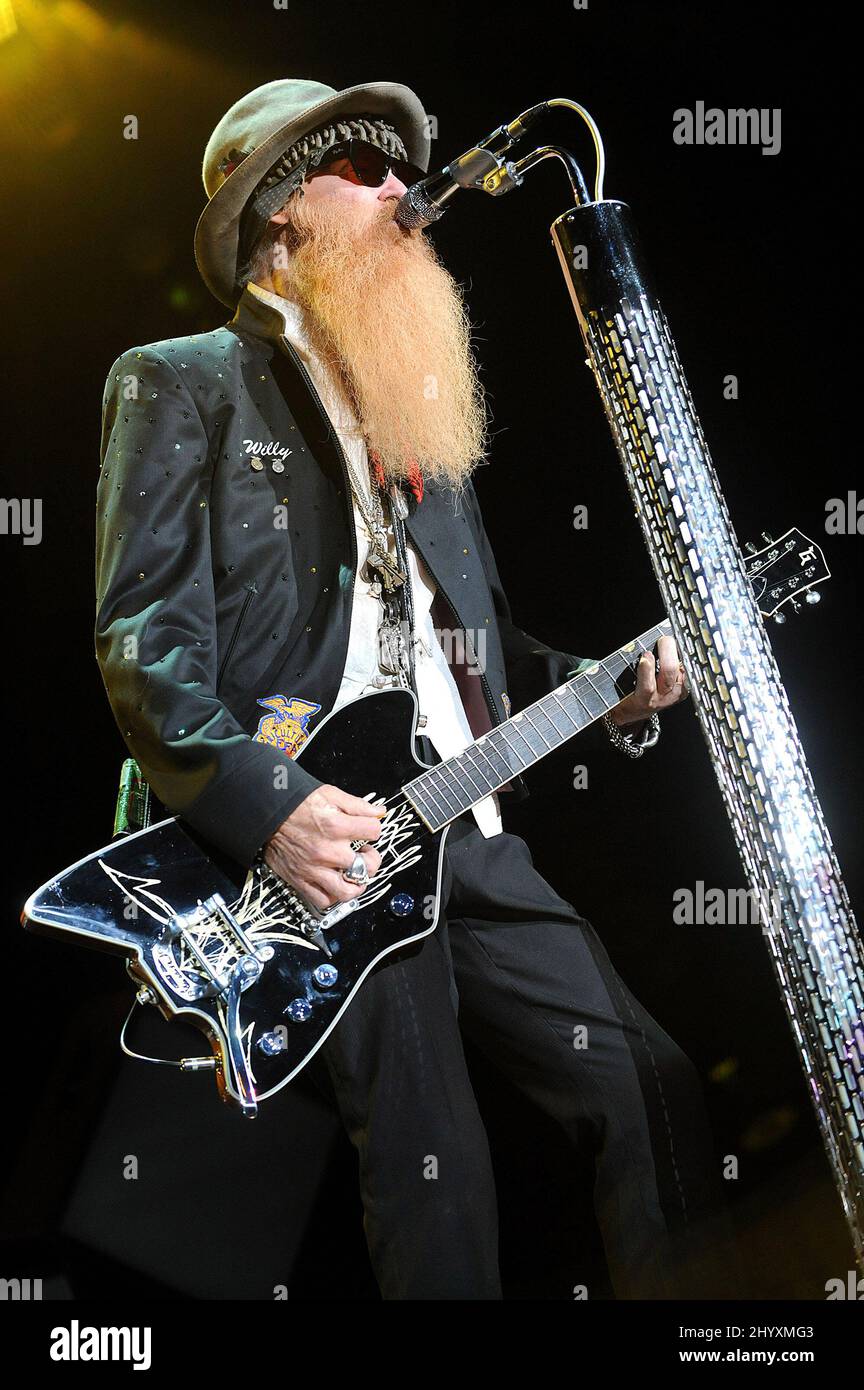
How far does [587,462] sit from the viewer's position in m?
2.68

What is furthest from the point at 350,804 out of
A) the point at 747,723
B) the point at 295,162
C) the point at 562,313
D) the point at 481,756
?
the point at 562,313

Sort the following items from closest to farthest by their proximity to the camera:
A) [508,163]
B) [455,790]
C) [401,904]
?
[508,163] → [401,904] → [455,790]

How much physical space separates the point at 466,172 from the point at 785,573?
989 millimetres

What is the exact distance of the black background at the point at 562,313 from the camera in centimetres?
245

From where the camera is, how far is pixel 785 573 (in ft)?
7.08

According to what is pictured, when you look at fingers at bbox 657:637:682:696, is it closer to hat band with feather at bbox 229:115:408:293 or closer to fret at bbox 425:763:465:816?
fret at bbox 425:763:465:816

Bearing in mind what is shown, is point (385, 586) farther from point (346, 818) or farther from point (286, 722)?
point (346, 818)

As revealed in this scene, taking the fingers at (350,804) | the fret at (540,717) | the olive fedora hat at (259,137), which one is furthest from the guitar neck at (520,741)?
the olive fedora hat at (259,137)

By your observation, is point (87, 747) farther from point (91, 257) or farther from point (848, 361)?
point (848, 361)

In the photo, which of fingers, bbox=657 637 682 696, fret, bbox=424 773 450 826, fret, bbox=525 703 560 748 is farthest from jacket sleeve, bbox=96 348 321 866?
fingers, bbox=657 637 682 696

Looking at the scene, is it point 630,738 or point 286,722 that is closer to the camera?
point 286,722

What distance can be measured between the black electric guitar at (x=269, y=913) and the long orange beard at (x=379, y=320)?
59 centimetres

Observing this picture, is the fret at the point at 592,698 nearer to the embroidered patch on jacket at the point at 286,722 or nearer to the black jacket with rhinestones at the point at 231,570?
the black jacket with rhinestones at the point at 231,570

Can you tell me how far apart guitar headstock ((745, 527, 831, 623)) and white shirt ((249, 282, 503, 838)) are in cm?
62
